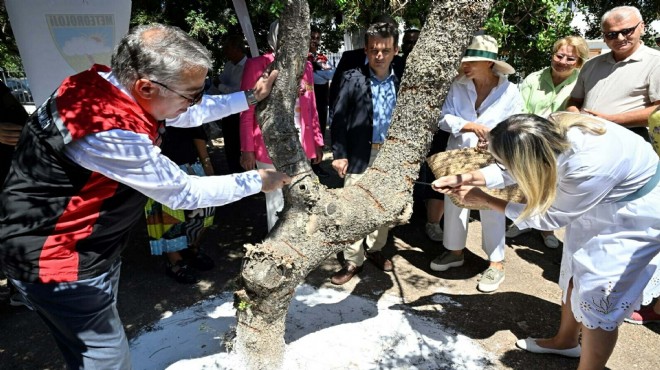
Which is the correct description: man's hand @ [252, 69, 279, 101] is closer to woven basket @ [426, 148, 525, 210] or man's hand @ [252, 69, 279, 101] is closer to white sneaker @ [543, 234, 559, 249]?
woven basket @ [426, 148, 525, 210]

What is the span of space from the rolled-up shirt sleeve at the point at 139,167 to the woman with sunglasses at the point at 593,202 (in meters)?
1.52

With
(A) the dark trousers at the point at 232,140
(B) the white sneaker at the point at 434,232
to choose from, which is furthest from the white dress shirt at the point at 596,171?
(A) the dark trousers at the point at 232,140

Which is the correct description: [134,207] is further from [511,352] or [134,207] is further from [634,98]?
[634,98]

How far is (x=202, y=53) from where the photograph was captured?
6.13ft

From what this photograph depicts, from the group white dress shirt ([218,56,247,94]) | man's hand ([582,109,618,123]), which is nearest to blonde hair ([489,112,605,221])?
man's hand ([582,109,618,123])

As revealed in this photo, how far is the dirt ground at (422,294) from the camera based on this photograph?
311cm

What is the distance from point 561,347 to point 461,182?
1.36 metres

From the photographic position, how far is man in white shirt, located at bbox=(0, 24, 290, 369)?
1.74 meters

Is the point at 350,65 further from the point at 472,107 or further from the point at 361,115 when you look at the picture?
the point at 472,107

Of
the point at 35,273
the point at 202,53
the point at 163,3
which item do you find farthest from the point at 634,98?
the point at 163,3

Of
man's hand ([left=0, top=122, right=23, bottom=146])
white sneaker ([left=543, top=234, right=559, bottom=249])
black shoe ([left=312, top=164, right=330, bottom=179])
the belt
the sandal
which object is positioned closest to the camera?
the belt

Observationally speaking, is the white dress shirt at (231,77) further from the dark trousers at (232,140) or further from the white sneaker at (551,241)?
the white sneaker at (551,241)

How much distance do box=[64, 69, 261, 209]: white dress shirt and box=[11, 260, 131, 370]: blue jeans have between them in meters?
0.52

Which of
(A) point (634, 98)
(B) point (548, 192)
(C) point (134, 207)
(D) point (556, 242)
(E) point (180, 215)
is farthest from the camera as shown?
(D) point (556, 242)
